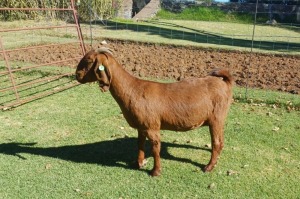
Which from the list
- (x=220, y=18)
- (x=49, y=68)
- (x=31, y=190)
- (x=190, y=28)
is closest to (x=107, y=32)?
(x=190, y=28)

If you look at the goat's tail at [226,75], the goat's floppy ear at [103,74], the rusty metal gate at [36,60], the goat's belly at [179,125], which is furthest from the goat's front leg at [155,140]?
the rusty metal gate at [36,60]

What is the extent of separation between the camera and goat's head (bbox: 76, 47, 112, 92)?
4.61 metres

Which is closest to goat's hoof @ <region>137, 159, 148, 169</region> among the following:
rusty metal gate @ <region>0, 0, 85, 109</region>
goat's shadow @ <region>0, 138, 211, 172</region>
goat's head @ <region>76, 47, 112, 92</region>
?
goat's shadow @ <region>0, 138, 211, 172</region>

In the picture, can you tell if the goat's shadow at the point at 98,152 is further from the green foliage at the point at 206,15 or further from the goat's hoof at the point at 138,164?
the green foliage at the point at 206,15

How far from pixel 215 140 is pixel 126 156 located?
1.49 meters

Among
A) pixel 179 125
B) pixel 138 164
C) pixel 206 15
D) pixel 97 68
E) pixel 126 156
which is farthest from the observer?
pixel 206 15

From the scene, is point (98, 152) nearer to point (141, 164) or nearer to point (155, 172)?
point (141, 164)

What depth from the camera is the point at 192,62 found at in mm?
11445

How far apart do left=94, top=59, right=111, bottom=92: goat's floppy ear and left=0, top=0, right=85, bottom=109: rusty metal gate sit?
12.9ft

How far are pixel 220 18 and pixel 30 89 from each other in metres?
21.4

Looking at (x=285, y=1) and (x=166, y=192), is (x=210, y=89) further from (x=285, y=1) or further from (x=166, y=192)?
(x=285, y=1)

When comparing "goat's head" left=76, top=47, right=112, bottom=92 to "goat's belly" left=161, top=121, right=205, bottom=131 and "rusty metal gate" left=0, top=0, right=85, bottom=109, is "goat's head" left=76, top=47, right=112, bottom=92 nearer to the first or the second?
"goat's belly" left=161, top=121, right=205, bottom=131

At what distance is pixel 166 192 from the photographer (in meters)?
4.65

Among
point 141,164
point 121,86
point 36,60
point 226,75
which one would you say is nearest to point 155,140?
point 141,164
